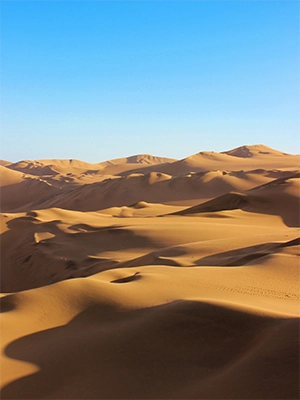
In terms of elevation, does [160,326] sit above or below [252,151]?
below

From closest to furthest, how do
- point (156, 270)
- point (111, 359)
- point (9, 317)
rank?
point (111, 359) → point (9, 317) → point (156, 270)

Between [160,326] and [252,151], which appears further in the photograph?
[252,151]

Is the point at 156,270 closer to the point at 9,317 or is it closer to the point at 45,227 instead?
the point at 9,317

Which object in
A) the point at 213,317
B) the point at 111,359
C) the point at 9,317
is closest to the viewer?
the point at 111,359

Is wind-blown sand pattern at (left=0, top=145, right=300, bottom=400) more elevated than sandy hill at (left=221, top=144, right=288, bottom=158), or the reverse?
sandy hill at (left=221, top=144, right=288, bottom=158)

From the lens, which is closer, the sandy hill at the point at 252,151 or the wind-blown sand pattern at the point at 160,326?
the wind-blown sand pattern at the point at 160,326

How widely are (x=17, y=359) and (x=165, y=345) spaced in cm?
114

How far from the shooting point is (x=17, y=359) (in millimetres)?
3621

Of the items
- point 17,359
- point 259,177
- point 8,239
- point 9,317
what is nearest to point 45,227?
point 8,239

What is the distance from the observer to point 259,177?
29562 millimetres

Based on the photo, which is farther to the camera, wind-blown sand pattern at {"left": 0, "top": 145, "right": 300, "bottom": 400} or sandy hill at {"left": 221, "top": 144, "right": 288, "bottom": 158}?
sandy hill at {"left": 221, "top": 144, "right": 288, "bottom": 158}

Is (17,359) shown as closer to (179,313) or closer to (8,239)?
(179,313)

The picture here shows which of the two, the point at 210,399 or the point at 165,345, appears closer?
the point at 210,399

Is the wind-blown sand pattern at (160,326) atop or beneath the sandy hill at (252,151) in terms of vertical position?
beneath
